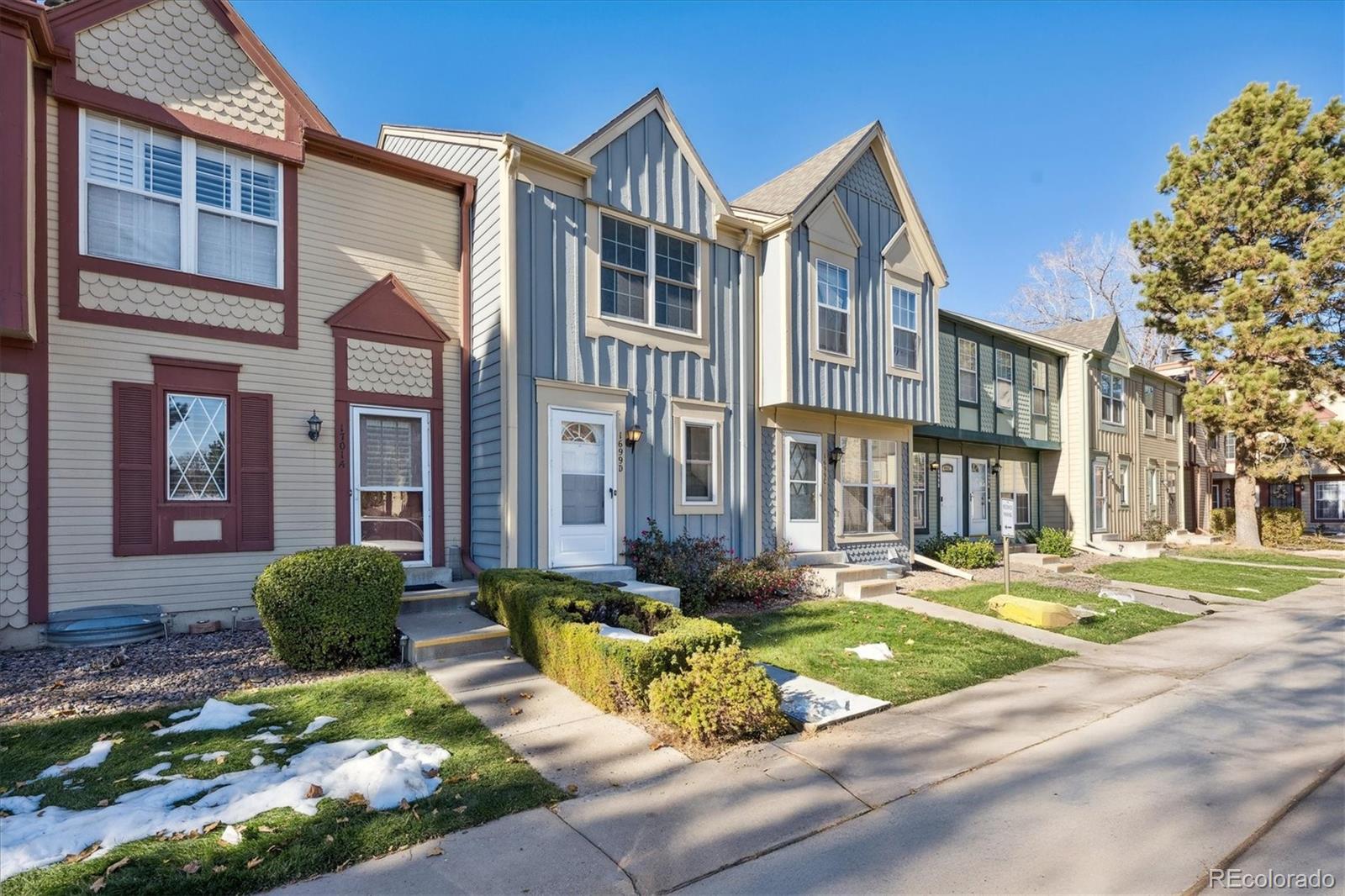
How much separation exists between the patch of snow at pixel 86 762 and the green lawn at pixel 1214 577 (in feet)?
50.6

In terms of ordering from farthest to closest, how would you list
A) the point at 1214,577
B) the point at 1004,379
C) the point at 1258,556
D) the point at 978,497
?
the point at 1258,556
the point at 1004,379
the point at 978,497
the point at 1214,577

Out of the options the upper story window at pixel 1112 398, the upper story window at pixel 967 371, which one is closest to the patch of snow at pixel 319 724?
the upper story window at pixel 967 371

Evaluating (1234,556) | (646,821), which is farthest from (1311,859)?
(1234,556)

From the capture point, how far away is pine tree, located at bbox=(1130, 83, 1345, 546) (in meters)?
19.0

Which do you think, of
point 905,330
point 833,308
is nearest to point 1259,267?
point 905,330

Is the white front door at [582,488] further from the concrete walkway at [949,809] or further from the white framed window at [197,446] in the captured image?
the concrete walkway at [949,809]

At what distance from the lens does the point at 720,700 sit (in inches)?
191

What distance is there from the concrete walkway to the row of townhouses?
5.38 meters

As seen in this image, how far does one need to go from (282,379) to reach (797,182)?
906cm

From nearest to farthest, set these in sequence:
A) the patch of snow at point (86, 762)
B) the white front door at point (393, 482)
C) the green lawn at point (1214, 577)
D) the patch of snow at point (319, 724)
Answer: the patch of snow at point (86, 762) < the patch of snow at point (319, 724) < the white front door at point (393, 482) < the green lawn at point (1214, 577)

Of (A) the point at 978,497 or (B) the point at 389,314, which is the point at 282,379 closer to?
(B) the point at 389,314

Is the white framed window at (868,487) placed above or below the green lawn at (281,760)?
above

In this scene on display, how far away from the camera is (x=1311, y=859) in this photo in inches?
138

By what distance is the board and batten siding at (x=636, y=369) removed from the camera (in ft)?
30.1
